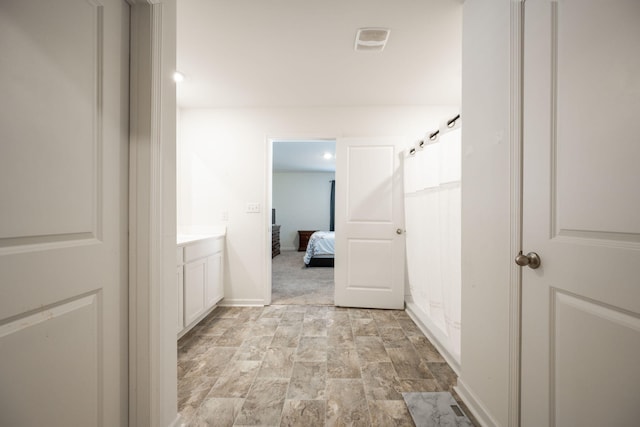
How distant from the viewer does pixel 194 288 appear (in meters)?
2.28

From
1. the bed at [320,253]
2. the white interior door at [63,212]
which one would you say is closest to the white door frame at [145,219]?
the white interior door at [63,212]

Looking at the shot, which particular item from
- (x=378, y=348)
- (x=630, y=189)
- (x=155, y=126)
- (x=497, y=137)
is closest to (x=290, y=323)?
(x=378, y=348)

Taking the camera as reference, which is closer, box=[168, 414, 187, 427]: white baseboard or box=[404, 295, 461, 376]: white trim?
box=[168, 414, 187, 427]: white baseboard

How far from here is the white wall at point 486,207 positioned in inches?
44.6

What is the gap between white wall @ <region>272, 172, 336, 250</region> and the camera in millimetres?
7824

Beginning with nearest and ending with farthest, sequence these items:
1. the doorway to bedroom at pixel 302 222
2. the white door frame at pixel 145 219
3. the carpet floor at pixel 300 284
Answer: the white door frame at pixel 145 219 → the carpet floor at pixel 300 284 → the doorway to bedroom at pixel 302 222

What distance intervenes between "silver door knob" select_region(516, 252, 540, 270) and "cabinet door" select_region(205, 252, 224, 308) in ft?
8.18

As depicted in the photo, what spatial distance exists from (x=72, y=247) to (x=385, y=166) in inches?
105

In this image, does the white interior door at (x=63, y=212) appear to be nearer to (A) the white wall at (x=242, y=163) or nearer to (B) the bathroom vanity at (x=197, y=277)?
(B) the bathroom vanity at (x=197, y=277)

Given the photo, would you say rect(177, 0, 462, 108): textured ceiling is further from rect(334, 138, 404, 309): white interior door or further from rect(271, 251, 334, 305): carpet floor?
rect(271, 251, 334, 305): carpet floor

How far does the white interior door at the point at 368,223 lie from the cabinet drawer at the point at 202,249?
1348mm

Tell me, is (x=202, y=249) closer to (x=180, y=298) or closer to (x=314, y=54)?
(x=180, y=298)

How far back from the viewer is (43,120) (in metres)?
0.76

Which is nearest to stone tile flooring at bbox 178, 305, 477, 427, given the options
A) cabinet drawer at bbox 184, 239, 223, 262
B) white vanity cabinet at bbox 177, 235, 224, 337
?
white vanity cabinet at bbox 177, 235, 224, 337
